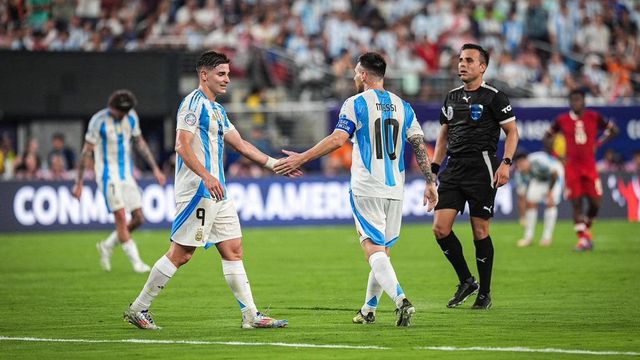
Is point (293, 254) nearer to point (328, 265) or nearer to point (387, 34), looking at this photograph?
point (328, 265)

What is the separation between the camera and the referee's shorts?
41.2 feet

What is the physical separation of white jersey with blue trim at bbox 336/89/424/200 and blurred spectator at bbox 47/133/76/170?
17.1 meters

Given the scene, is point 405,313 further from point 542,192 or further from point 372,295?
point 542,192

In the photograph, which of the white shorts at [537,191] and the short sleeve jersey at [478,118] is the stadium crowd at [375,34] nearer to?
the white shorts at [537,191]

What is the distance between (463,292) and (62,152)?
55.6 feet

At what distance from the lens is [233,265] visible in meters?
10.9

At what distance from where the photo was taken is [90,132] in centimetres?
1727

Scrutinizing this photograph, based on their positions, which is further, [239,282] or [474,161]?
[474,161]

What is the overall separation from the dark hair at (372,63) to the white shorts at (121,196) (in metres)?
7.49

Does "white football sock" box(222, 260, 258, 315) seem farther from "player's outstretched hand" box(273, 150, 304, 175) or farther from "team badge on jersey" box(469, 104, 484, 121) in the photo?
"team badge on jersey" box(469, 104, 484, 121)

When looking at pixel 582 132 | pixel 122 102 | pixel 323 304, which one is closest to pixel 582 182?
pixel 582 132

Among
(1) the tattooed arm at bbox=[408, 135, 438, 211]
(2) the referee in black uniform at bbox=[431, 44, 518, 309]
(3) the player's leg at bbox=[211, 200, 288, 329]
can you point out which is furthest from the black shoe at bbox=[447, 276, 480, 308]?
(3) the player's leg at bbox=[211, 200, 288, 329]

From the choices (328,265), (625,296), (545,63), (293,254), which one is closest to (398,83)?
(545,63)

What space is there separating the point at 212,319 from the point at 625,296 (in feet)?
15.9
